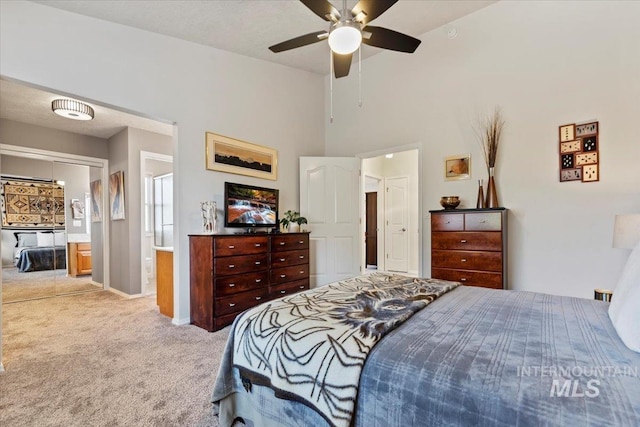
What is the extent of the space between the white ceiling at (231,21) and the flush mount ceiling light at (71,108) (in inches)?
5.1

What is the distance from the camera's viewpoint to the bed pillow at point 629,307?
982mm

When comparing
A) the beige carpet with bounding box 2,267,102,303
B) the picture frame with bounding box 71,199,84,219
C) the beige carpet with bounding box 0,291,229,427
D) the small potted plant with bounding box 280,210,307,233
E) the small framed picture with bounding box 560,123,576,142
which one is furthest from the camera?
the picture frame with bounding box 71,199,84,219

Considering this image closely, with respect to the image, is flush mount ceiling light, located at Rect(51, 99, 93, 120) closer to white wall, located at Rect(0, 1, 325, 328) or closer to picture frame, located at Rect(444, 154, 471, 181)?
white wall, located at Rect(0, 1, 325, 328)

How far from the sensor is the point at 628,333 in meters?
1.00

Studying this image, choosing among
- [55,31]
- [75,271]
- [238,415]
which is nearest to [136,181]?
[75,271]

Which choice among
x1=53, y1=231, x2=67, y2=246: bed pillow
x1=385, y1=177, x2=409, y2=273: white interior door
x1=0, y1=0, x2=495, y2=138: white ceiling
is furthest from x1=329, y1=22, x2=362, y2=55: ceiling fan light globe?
x1=53, y1=231, x2=67, y2=246: bed pillow

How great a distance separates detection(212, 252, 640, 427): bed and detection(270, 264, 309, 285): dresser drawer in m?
2.11

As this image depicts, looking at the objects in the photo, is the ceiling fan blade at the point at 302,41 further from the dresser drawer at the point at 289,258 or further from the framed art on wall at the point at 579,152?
the framed art on wall at the point at 579,152

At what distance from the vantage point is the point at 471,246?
3105mm

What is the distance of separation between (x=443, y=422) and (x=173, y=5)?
367 cm

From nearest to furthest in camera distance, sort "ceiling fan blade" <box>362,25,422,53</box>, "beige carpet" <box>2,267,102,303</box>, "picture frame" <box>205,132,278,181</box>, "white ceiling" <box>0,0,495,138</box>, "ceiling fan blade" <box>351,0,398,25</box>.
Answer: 1. "ceiling fan blade" <box>351,0,398,25</box>
2. "ceiling fan blade" <box>362,25,422,53</box>
3. "white ceiling" <box>0,0,495,138</box>
4. "picture frame" <box>205,132,278,181</box>
5. "beige carpet" <box>2,267,102,303</box>

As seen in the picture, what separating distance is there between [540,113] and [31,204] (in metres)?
7.16

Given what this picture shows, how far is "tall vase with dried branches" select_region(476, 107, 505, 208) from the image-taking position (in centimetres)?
328

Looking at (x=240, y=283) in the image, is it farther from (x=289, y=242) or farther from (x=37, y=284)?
(x=37, y=284)
